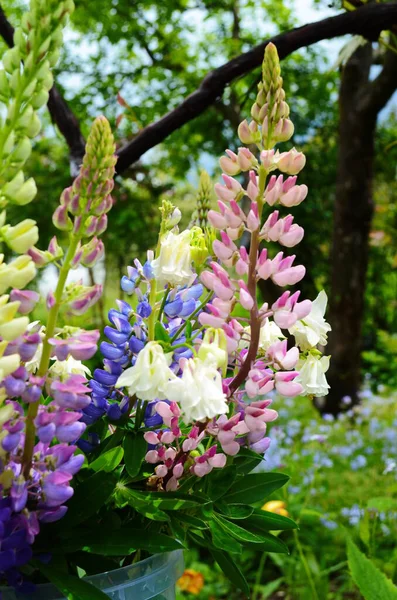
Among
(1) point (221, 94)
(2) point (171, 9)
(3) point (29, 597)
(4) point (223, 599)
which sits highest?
(2) point (171, 9)

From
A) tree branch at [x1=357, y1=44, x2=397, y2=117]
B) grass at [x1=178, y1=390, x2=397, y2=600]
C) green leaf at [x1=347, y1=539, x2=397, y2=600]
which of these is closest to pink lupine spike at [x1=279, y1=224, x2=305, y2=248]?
green leaf at [x1=347, y1=539, x2=397, y2=600]

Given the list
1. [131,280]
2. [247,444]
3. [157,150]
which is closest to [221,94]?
[131,280]

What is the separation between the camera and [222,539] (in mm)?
518

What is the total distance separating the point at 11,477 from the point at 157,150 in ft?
27.7

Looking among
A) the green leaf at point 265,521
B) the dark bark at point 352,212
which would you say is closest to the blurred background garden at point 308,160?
the dark bark at point 352,212

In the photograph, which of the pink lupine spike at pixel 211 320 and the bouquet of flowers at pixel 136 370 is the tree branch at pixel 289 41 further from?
the pink lupine spike at pixel 211 320

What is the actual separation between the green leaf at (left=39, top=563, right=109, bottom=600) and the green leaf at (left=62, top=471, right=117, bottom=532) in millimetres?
34

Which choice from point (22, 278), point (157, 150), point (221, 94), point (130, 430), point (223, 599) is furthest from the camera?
point (157, 150)

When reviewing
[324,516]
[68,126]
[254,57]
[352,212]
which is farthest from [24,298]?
[352,212]

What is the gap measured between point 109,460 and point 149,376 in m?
0.10

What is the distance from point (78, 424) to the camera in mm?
435

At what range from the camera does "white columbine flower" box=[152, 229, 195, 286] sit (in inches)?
20.6

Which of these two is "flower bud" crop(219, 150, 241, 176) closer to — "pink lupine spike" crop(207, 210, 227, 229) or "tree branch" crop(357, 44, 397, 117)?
"pink lupine spike" crop(207, 210, 227, 229)

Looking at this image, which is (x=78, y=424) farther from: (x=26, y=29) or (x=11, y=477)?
(x=26, y=29)
